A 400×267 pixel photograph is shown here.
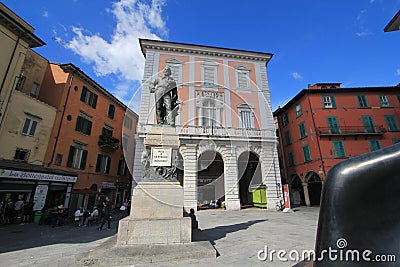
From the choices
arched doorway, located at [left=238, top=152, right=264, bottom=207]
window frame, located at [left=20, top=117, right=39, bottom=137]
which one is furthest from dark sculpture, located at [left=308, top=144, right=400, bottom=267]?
window frame, located at [left=20, top=117, right=39, bottom=137]

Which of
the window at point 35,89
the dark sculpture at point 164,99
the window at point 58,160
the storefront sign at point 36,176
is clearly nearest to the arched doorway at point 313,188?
the dark sculpture at point 164,99

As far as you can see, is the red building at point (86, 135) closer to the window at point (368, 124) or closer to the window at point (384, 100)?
the window at point (368, 124)

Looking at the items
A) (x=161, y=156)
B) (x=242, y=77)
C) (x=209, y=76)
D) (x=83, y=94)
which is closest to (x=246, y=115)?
(x=242, y=77)

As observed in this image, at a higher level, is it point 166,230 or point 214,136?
point 214,136

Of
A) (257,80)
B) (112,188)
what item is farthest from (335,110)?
(112,188)

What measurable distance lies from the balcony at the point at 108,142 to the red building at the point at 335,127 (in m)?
20.5

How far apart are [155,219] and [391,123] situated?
25.2 m

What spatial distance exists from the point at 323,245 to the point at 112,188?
75.0 feet

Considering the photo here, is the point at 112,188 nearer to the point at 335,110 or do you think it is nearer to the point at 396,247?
the point at 396,247

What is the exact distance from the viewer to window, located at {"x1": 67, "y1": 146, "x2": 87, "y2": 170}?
16.3 metres

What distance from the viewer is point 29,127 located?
13398 millimetres

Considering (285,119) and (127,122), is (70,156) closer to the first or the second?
(127,122)

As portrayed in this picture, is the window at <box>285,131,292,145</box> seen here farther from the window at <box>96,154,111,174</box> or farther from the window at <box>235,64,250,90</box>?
the window at <box>96,154,111,174</box>

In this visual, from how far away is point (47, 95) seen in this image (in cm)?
1628
